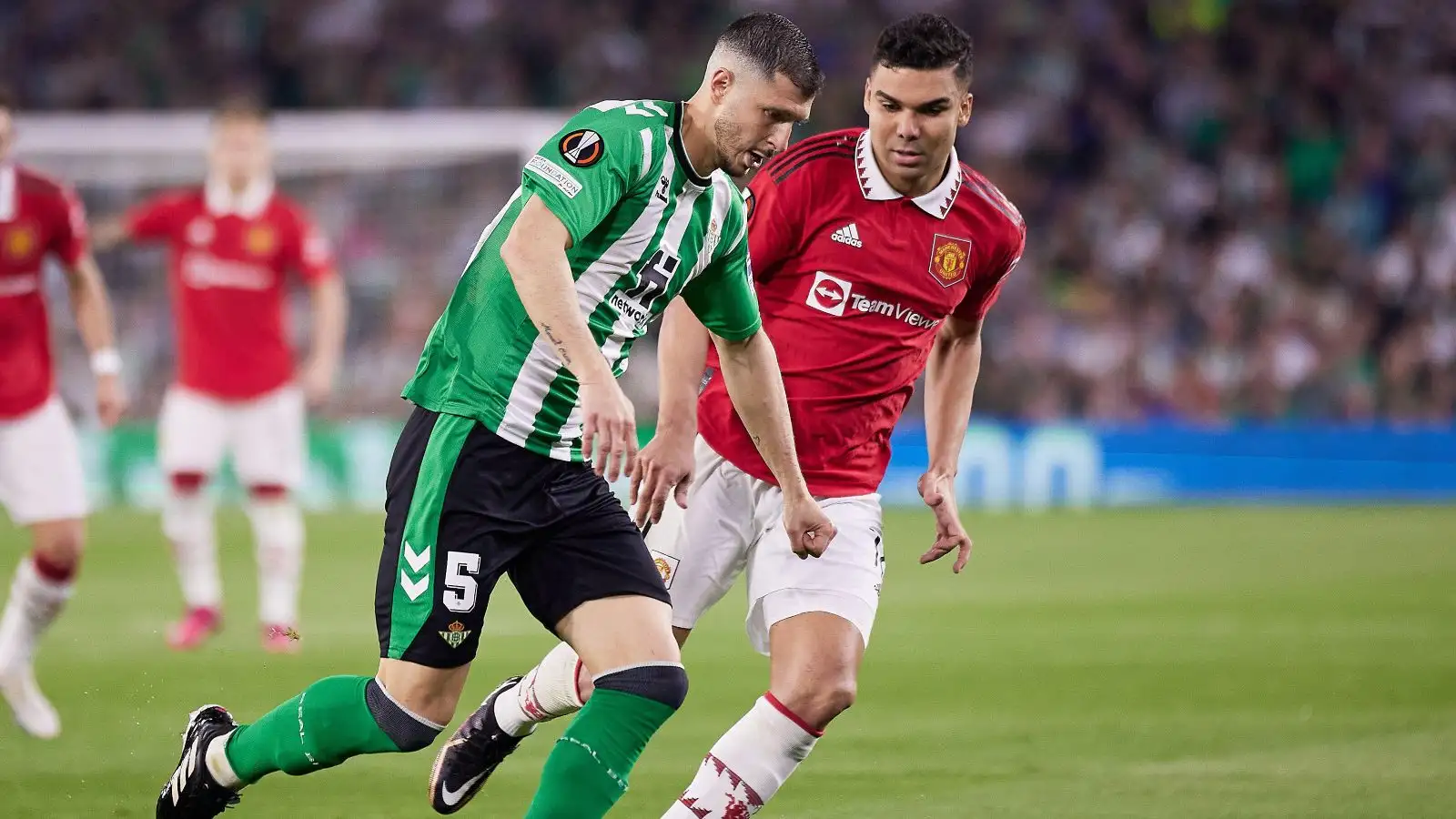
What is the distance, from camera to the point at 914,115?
502 cm

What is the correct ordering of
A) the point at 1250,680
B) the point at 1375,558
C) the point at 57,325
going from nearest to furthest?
1. the point at 1250,680
2. the point at 1375,558
3. the point at 57,325

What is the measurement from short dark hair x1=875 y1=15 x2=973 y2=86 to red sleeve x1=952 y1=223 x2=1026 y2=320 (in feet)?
1.77

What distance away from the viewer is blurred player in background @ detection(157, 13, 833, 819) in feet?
13.9

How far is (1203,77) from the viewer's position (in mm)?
21688

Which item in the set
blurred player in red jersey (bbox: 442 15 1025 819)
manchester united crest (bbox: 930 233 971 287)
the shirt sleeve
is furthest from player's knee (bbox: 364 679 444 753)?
manchester united crest (bbox: 930 233 971 287)

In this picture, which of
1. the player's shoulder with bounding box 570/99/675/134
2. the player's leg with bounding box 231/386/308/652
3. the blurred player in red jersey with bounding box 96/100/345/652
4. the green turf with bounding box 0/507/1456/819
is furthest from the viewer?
the blurred player in red jersey with bounding box 96/100/345/652

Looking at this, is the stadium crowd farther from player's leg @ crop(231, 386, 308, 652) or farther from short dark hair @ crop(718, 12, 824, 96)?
short dark hair @ crop(718, 12, 824, 96)

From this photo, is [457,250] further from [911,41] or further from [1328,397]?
[911,41]

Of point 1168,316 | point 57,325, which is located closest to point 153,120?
point 57,325

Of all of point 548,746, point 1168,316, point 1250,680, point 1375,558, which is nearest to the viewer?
point 548,746

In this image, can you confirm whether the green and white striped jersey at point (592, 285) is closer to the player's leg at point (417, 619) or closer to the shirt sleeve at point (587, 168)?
the shirt sleeve at point (587, 168)

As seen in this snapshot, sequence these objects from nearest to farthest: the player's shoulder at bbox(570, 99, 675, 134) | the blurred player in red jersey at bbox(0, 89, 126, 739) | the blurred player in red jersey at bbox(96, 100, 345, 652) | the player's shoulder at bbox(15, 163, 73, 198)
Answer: the player's shoulder at bbox(570, 99, 675, 134), the blurred player in red jersey at bbox(0, 89, 126, 739), the player's shoulder at bbox(15, 163, 73, 198), the blurred player in red jersey at bbox(96, 100, 345, 652)

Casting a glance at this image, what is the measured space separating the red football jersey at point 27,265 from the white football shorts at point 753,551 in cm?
328

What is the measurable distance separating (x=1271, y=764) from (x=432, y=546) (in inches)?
140
